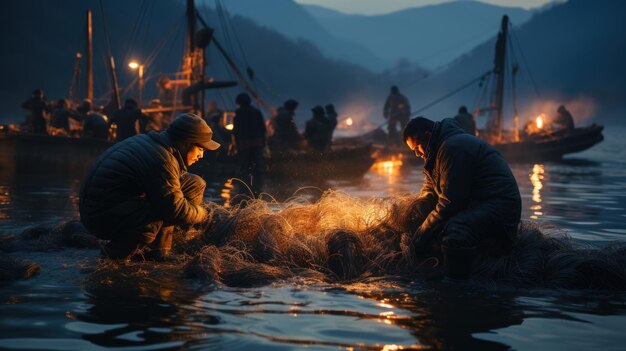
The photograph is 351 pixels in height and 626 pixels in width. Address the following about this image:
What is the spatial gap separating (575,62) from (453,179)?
163053 mm

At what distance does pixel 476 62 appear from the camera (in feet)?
649

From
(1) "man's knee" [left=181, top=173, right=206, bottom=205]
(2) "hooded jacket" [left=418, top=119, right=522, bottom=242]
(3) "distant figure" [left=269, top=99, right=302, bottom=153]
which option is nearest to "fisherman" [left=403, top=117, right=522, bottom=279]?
(2) "hooded jacket" [left=418, top=119, right=522, bottom=242]

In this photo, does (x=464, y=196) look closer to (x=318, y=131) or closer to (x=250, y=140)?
(x=250, y=140)

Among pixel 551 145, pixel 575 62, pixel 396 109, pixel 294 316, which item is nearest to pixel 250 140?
pixel 294 316

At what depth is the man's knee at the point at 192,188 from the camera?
22.5 feet

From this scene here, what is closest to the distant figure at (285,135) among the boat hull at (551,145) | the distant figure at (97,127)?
the distant figure at (97,127)

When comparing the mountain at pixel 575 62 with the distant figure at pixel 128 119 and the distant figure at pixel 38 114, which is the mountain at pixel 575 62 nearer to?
the distant figure at pixel 38 114

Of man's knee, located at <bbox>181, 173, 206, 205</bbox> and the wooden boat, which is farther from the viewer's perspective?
the wooden boat

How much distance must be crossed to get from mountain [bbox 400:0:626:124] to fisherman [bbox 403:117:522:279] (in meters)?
131

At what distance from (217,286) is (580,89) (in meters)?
155

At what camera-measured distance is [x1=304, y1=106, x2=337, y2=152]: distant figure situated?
748 inches

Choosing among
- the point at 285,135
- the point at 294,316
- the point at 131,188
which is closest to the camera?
the point at 294,316

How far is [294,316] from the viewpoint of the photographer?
509cm

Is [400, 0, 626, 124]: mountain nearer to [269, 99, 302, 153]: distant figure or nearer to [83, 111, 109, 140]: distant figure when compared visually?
[269, 99, 302, 153]: distant figure
